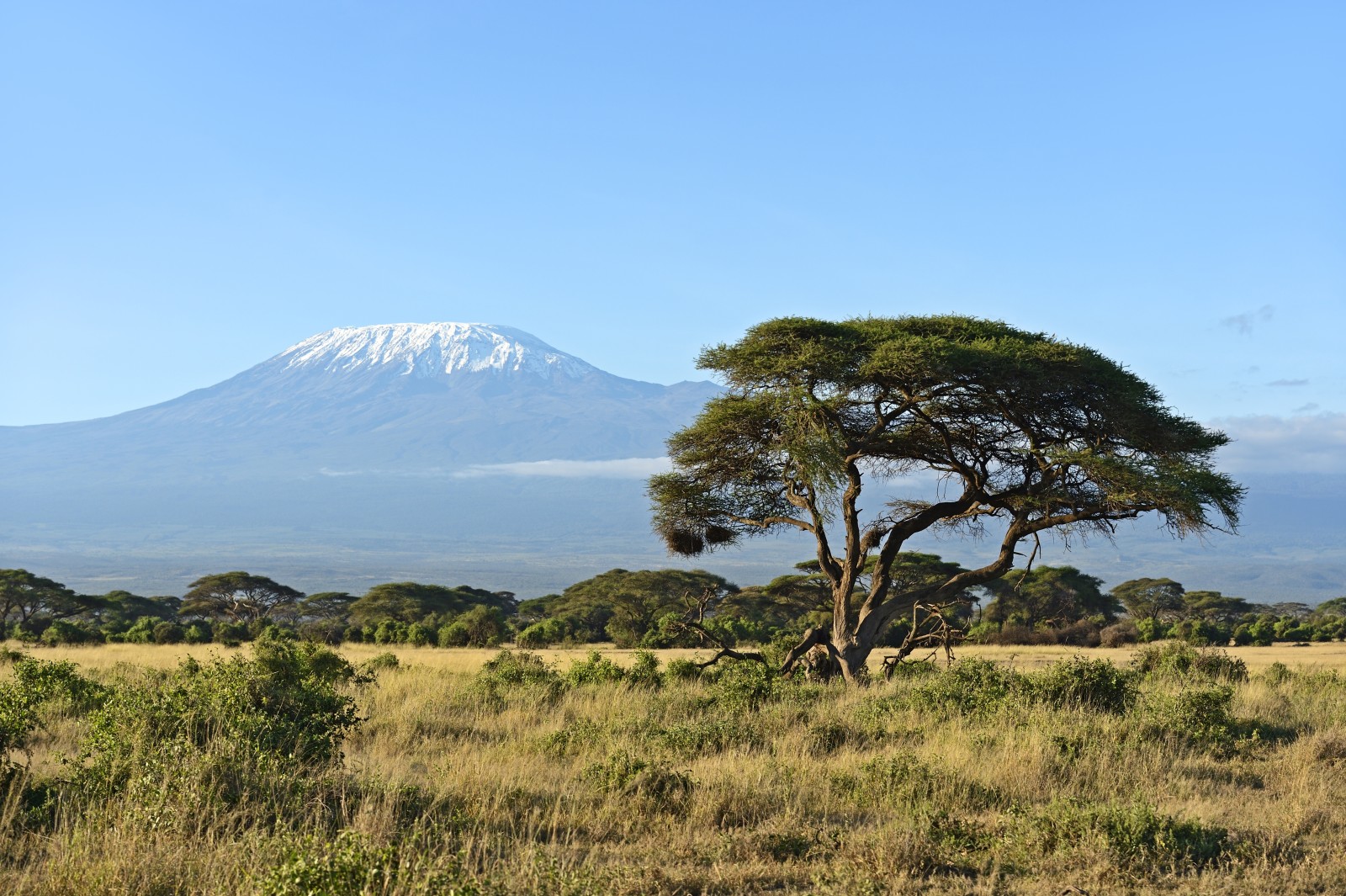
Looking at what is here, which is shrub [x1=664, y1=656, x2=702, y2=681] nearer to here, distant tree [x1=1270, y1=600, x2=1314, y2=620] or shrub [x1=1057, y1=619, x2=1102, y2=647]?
shrub [x1=1057, y1=619, x2=1102, y2=647]

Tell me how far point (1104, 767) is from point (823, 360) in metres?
8.31

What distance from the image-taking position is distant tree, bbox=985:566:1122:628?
40.8m

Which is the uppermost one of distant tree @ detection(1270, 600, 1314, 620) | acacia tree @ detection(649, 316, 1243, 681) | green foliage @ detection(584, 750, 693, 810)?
acacia tree @ detection(649, 316, 1243, 681)

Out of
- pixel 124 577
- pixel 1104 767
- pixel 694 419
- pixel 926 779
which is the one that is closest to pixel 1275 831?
pixel 1104 767

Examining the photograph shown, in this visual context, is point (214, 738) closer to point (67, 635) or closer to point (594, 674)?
point (594, 674)

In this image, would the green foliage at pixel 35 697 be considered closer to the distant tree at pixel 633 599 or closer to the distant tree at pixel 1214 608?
the distant tree at pixel 633 599

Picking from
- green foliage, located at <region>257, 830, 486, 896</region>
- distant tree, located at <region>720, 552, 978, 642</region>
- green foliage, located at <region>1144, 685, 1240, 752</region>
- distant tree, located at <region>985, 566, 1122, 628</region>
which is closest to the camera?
green foliage, located at <region>257, 830, 486, 896</region>

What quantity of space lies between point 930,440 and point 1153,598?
37249mm

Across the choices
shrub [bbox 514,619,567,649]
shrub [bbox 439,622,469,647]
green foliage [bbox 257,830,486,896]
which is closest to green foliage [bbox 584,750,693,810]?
green foliage [bbox 257,830,486,896]

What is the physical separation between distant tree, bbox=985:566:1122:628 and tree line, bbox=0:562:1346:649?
0.20ft

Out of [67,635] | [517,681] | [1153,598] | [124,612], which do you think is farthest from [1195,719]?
[124,612]

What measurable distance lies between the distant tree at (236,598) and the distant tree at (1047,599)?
2935 cm

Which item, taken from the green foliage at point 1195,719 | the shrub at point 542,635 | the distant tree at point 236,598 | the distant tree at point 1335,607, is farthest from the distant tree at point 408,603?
the distant tree at point 1335,607

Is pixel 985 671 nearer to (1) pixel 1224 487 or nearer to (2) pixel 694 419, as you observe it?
(1) pixel 1224 487
